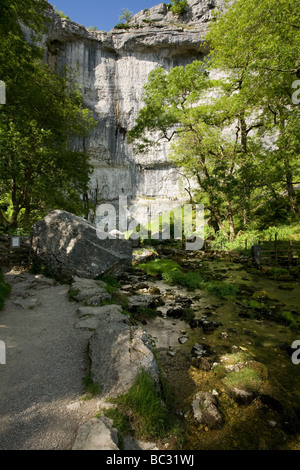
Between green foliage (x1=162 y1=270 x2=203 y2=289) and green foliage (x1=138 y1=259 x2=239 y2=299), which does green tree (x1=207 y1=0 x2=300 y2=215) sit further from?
green foliage (x1=162 y1=270 x2=203 y2=289)

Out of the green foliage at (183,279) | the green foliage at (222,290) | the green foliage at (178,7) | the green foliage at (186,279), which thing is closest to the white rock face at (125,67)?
the green foliage at (178,7)

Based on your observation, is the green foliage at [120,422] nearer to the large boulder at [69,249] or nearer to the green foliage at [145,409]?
the green foliage at [145,409]

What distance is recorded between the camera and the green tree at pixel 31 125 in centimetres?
1081

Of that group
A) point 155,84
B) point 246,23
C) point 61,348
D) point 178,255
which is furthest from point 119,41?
point 61,348

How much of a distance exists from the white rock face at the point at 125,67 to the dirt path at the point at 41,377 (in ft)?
121

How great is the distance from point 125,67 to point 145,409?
54702 millimetres

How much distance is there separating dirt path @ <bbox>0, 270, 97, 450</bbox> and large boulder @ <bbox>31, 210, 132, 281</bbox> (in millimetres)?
2608

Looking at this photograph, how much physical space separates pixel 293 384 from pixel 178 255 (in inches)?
603

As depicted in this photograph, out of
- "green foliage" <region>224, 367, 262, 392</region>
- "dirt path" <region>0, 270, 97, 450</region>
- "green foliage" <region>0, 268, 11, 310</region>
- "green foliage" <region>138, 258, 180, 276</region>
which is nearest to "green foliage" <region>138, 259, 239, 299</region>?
"green foliage" <region>138, 258, 180, 276</region>

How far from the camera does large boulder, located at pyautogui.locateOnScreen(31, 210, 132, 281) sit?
9.42 metres

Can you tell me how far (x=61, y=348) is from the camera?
4.71m

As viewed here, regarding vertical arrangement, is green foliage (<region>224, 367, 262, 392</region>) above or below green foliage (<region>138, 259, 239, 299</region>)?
below
